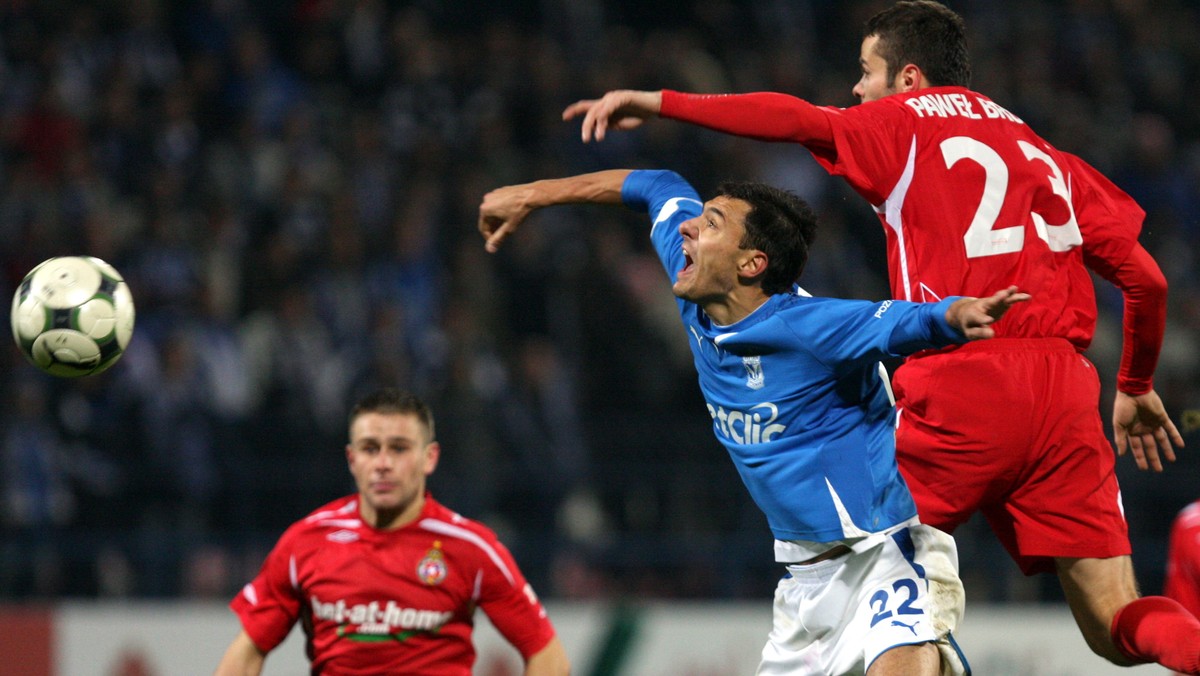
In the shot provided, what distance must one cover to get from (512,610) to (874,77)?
2450mm

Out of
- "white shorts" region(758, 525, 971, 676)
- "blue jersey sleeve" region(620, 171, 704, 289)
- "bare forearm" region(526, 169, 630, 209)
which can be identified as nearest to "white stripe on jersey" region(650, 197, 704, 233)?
"blue jersey sleeve" region(620, 171, 704, 289)

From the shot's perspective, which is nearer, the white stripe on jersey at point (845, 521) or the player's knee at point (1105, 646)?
the player's knee at point (1105, 646)

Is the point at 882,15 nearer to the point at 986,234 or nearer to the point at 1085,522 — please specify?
the point at 986,234

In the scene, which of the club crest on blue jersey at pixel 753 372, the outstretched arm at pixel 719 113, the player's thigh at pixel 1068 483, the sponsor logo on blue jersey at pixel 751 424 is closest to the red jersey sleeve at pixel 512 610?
the sponsor logo on blue jersey at pixel 751 424

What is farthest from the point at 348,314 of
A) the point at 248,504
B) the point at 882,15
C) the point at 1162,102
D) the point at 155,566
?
the point at 1162,102

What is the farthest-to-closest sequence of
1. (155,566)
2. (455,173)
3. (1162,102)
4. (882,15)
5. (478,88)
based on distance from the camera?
(1162,102) < (478,88) < (455,173) < (155,566) < (882,15)

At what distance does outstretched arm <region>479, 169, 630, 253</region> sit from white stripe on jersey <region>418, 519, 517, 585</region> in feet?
4.40

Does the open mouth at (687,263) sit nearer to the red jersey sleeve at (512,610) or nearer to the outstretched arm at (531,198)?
the outstretched arm at (531,198)

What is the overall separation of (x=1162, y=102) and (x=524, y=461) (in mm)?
6817

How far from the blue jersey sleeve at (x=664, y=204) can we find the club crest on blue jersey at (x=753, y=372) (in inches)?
20.6

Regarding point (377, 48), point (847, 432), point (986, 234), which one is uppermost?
point (377, 48)

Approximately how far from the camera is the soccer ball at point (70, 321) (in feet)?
18.4

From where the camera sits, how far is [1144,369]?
16.1 feet

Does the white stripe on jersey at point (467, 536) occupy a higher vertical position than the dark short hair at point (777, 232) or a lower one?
lower
